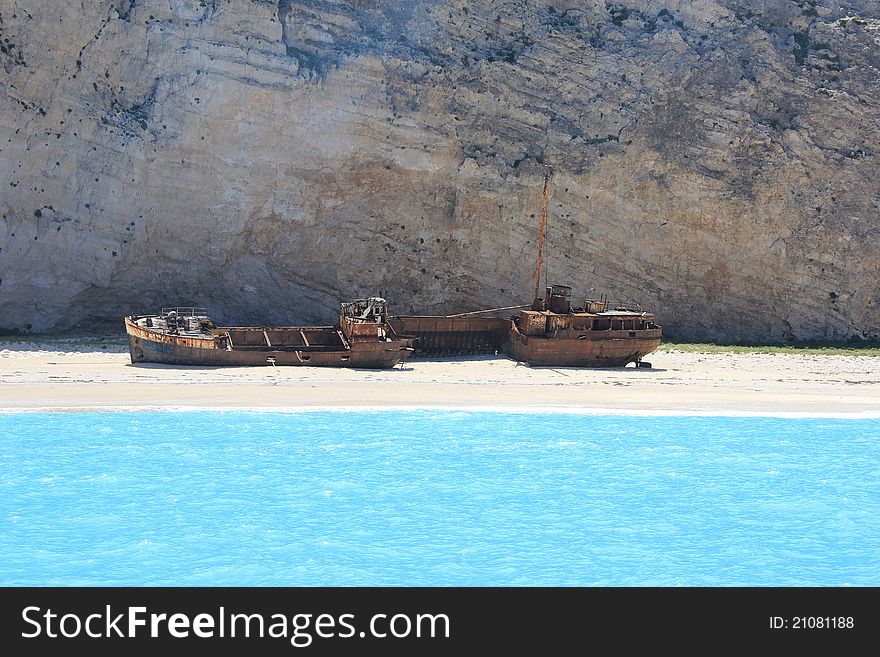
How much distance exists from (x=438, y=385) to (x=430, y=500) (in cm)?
980

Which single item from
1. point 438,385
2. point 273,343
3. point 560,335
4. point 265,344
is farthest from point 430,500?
point 560,335

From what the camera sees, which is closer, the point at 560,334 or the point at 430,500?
the point at 430,500

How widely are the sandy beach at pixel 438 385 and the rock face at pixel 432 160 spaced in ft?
17.4

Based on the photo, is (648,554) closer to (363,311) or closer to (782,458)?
(782,458)

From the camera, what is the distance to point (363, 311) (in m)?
28.5

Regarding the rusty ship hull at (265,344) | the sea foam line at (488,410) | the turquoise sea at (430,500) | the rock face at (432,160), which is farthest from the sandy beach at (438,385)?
the rock face at (432,160)

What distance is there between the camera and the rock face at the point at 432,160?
31312mm

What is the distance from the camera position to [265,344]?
27.4 m

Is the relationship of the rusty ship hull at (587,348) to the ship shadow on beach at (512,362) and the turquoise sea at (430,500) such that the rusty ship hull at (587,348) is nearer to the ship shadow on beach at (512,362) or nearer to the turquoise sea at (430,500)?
the ship shadow on beach at (512,362)

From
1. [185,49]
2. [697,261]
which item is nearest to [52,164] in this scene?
[185,49]

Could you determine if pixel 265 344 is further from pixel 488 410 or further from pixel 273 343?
pixel 488 410

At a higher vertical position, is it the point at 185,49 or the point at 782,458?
the point at 185,49
